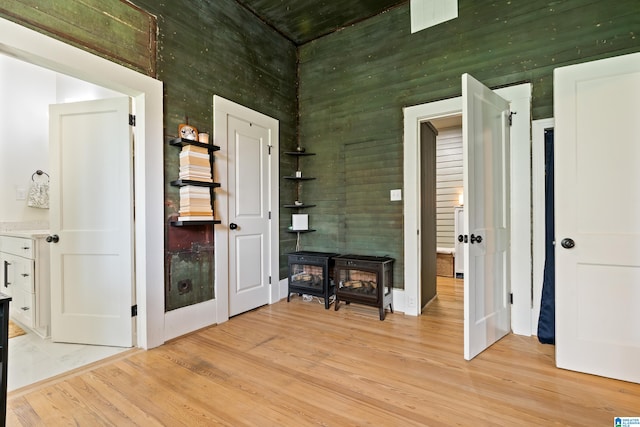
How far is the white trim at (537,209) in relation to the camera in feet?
9.07

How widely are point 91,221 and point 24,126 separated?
2035 mm

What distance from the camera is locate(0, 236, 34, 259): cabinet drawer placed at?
2847 mm

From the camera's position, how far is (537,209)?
110 inches

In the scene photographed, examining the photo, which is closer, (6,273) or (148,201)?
(148,201)

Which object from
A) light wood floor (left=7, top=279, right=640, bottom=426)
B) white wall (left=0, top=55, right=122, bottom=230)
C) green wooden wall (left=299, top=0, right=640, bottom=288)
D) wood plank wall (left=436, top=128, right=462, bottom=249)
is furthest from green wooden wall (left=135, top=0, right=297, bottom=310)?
wood plank wall (left=436, top=128, right=462, bottom=249)

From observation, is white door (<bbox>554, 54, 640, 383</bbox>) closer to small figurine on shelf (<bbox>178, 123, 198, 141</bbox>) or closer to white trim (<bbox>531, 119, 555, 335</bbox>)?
white trim (<bbox>531, 119, 555, 335</bbox>)

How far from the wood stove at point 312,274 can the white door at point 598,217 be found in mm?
2183

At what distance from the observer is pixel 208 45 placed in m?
3.15

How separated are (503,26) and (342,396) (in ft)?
11.5

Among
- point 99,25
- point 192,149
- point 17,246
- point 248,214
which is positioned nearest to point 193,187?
point 192,149

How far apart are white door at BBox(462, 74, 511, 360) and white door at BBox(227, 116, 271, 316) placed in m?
2.29

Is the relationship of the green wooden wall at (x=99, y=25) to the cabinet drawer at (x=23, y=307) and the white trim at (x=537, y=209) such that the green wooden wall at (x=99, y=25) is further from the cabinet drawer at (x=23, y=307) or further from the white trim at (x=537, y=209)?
the white trim at (x=537, y=209)

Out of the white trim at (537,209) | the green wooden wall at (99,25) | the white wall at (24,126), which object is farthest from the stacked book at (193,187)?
the white trim at (537,209)

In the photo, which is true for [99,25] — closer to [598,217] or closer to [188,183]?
[188,183]
